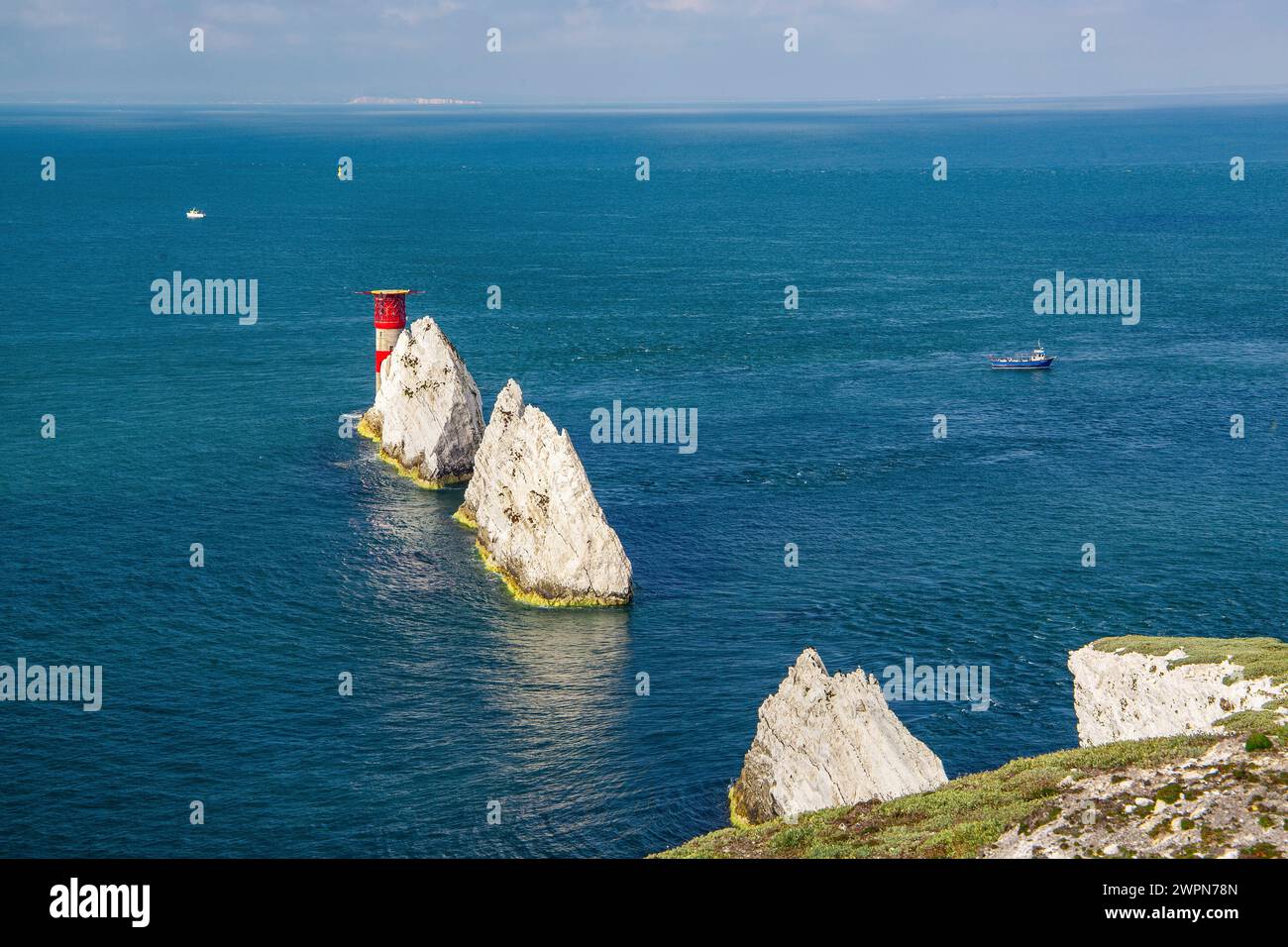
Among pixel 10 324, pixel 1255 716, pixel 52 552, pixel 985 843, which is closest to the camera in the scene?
pixel 985 843

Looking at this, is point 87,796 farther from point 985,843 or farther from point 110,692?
point 985,843

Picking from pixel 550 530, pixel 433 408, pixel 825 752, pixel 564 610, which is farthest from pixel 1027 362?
pixel 825 752

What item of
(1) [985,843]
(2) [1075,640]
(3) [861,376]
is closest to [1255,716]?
(1) [985,843]

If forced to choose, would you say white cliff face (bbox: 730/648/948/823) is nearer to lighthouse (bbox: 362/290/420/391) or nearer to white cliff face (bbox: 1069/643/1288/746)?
white cliff face (bbox: 1069/643/1288/746)

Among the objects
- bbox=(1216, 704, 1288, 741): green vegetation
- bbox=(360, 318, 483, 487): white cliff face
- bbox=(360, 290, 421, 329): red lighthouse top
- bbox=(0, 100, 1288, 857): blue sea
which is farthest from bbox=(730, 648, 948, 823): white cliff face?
bbox=(360, 290, 421, 329): red lighthouse top

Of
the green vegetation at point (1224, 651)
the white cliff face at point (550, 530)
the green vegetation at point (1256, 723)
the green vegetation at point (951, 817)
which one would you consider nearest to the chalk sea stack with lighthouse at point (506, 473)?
the white cliff face at point (550, 530)

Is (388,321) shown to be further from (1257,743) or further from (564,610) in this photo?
(1257,743)
